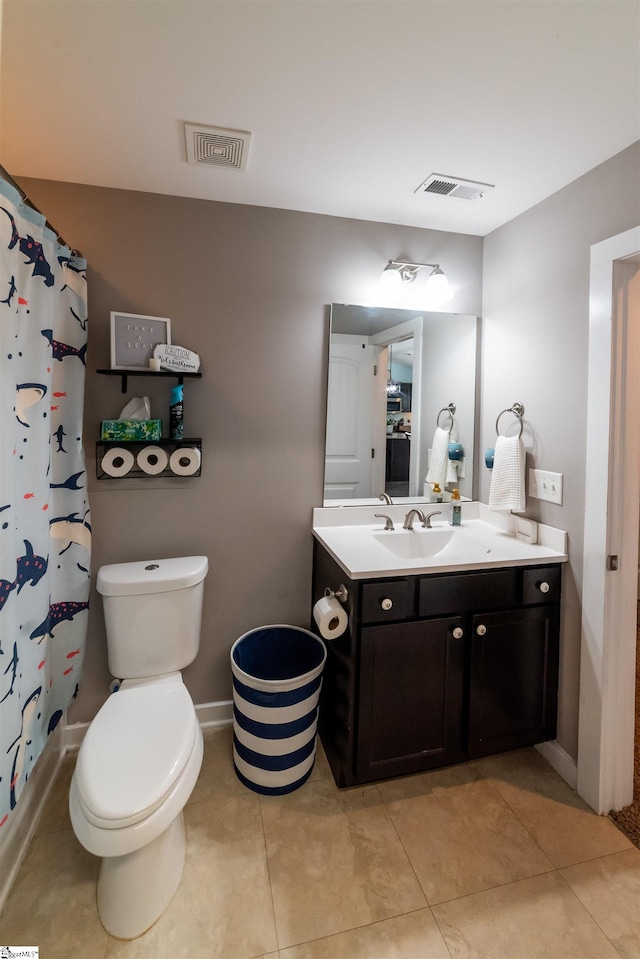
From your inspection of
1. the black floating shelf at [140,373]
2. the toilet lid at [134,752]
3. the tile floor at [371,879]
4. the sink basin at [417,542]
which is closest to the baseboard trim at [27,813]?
the tile floor at [371,879]

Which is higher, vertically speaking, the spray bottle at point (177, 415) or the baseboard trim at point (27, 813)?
the spray bottle at point (177, 415)

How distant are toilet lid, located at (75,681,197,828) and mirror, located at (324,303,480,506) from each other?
1070 mm

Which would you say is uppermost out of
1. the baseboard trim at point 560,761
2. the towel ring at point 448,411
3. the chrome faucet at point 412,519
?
the towel ring at point 448,411

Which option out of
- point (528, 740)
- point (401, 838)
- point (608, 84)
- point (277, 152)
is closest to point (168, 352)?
point (277, 152)

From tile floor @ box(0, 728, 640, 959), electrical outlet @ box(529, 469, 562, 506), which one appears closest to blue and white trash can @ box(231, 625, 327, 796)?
tile floor @ box(0, 728, 640, 959)

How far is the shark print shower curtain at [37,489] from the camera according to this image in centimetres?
113

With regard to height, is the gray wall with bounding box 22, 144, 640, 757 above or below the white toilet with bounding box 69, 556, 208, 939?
above

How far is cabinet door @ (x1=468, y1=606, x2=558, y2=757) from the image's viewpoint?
1.63 meters

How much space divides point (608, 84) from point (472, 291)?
992mm

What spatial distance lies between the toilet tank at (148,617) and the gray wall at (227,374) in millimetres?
247

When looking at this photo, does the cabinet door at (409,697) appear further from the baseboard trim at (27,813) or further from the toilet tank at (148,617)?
the baseboard trim at (27,813)

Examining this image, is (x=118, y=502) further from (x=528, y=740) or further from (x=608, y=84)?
(x=608, y=84)

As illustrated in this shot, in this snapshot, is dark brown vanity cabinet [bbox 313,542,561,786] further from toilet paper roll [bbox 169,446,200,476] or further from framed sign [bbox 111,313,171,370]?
framed sign [bbox 111,313,171,370]

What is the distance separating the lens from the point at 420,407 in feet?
7.08
